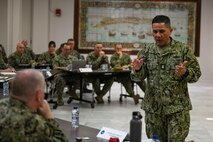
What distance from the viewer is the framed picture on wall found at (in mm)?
12672

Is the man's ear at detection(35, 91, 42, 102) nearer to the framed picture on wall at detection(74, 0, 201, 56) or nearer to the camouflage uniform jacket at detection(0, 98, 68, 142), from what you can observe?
the camouflage uniform jacket at detection(0, 98, 68, 142)

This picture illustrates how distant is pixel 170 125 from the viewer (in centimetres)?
321

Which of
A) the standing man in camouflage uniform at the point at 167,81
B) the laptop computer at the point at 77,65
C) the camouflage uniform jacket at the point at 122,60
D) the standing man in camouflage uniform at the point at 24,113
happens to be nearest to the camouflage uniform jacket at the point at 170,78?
the standing man in camouflage uniform at the point at 167,81

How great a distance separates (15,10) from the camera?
11.3m

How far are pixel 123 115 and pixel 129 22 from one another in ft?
18.9

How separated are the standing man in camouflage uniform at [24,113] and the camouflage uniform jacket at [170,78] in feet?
4.94

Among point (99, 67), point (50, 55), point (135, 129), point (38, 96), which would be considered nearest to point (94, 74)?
point (99, 67)

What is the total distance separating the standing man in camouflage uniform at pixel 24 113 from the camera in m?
1.84

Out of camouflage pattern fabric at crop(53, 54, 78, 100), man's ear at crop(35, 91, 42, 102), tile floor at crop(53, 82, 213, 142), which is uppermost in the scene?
man's ear at crop(35, 91, 42, 102)

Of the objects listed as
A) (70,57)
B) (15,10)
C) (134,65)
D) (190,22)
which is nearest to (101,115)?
(70,57)

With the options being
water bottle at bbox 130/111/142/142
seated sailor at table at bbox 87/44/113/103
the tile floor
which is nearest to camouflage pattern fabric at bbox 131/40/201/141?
water bottle at bbox 130/111/142/142

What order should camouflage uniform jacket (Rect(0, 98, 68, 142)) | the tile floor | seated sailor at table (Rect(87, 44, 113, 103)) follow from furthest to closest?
seated sailor at table (Rect(87, 44, 113, 103)) → the tile floor → camouflage uniform jacket (Rect(0, 98, 68, 142))

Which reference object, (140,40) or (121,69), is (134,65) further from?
(140,40)

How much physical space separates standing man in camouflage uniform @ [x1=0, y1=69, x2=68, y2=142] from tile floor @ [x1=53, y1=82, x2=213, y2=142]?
3.78 meters
